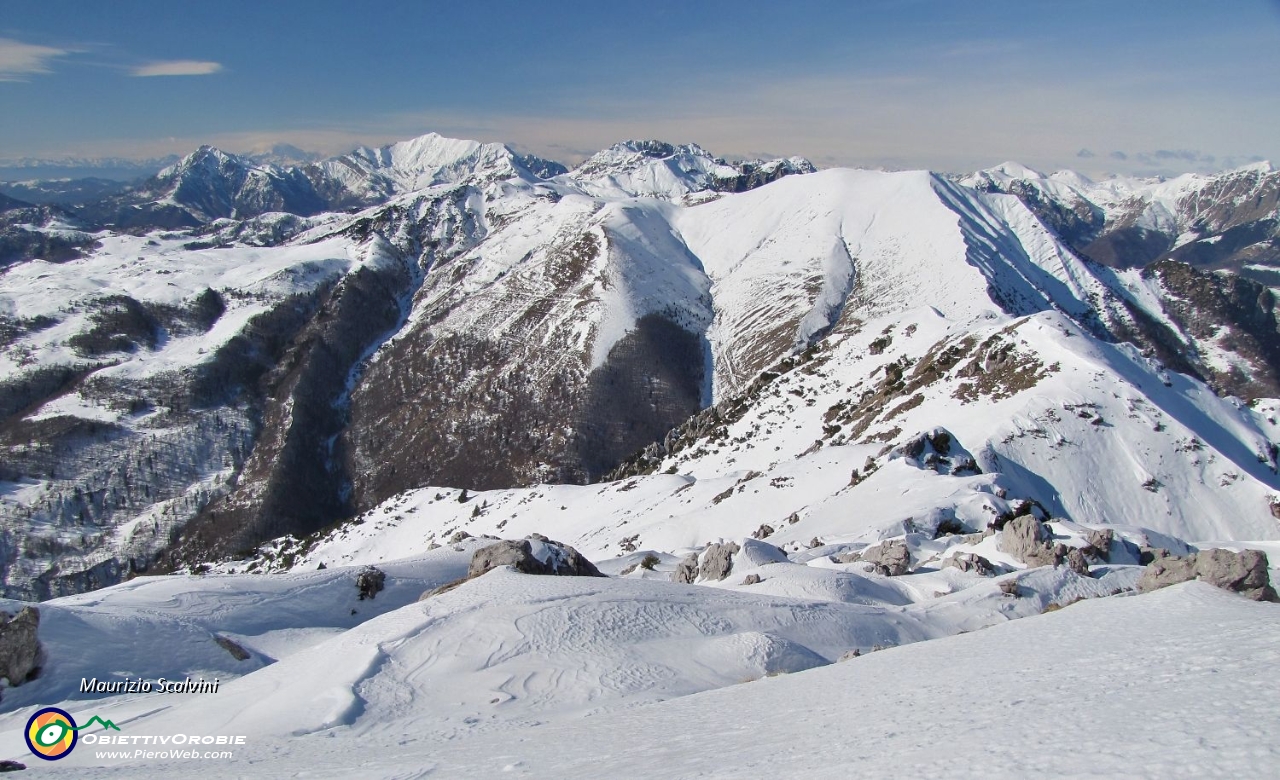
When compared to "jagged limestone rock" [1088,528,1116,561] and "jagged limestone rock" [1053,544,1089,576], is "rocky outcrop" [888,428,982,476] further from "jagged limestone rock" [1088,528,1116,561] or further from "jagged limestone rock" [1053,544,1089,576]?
"jagged limestone rock" [1053,544,1089,576]

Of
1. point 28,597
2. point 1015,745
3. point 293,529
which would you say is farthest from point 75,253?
point 1015,745

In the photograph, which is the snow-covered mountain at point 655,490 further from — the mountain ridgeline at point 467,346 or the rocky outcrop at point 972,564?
the mountain ridgeline at point 467,346

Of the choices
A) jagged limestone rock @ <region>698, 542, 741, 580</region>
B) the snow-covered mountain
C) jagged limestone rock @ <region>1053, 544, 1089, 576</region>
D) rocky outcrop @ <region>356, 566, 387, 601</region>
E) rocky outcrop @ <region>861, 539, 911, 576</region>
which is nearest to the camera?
the snow-covered mountain

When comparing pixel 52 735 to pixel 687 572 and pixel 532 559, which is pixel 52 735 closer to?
pixel 532 559

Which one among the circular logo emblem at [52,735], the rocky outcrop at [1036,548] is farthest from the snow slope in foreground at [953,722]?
the rocky outcrop at [1036,548]

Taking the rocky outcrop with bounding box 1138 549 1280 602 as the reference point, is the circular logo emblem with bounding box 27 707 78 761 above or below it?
below

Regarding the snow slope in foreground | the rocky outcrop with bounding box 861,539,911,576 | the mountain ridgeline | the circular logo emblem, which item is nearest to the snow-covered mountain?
the snow slope in foreground
